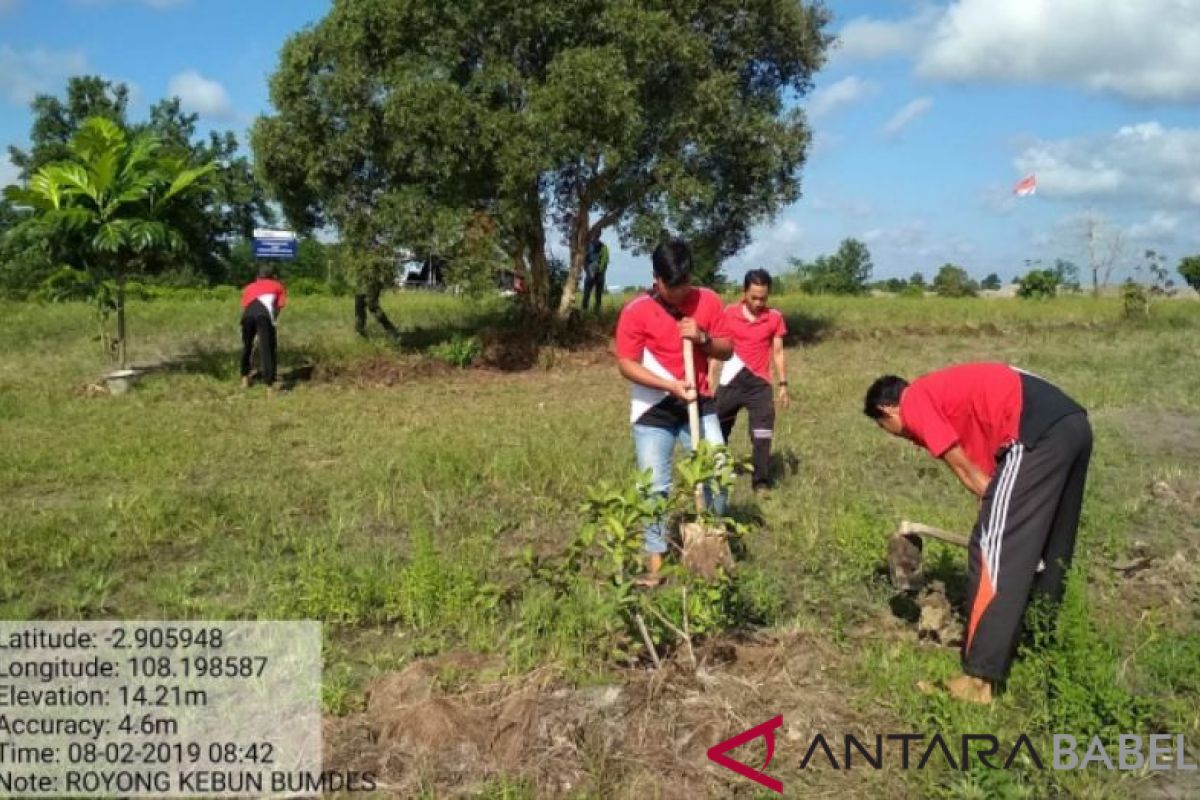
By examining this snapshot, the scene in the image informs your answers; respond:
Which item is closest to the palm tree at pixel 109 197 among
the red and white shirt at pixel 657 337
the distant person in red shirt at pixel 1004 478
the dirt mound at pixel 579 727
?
the red and white shirt at pixel 657 337

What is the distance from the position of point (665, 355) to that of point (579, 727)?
208cm

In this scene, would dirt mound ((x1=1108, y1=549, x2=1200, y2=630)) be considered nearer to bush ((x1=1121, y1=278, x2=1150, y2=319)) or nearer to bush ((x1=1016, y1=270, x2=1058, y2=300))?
bush ((x1=1121, y1=278, x2=1150, y2=319))

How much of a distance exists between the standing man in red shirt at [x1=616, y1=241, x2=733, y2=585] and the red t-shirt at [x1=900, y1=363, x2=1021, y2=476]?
1163mm

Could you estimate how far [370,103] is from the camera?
1427 cm

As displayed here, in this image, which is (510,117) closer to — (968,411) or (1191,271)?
(968,411)

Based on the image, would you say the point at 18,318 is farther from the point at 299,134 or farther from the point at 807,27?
the point at 807,27

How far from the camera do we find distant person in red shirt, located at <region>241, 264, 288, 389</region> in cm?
1230

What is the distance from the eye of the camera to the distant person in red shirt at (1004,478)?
3.68m

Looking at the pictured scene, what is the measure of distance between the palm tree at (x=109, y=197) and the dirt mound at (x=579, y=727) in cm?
1003

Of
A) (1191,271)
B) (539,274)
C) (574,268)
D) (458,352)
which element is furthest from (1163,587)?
(1191,271)

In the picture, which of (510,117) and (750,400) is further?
(510,117)

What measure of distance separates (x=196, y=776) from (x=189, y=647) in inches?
43.0

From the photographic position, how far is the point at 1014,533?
12.2ft

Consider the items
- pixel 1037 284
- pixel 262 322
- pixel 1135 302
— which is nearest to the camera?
pixel 262 322
